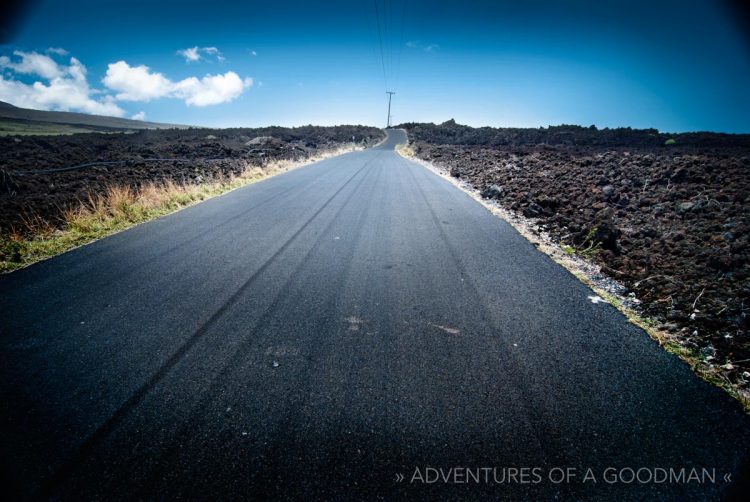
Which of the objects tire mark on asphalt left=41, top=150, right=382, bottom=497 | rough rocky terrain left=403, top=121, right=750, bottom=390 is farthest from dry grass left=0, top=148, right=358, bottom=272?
rough rocky terrain left=403, top=121, right=750, bottom=390

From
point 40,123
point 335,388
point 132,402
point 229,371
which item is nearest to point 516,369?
point 335,388

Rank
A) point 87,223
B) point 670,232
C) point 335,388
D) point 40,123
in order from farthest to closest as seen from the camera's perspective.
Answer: point 40,123, point 87,223, point 670,232, point 335,388

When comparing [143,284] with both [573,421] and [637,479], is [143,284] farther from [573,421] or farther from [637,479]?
[637,479]

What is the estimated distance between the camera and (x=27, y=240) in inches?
233

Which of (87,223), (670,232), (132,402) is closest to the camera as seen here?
(132,402)

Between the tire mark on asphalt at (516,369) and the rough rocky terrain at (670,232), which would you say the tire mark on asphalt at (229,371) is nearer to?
the tire mark on asphalt at (516,369)

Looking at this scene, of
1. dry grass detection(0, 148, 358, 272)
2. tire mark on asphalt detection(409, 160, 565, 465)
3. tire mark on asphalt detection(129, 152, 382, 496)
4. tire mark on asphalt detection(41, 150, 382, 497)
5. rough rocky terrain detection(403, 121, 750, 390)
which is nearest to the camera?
tire mark on asphalt detection(41, 150, 382, 497)

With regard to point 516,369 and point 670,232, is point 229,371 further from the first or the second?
point 670,232

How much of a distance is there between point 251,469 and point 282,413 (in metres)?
0.45

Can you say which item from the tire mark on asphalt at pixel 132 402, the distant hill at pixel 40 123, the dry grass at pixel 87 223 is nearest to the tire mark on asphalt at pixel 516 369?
the tire mark on asphalt at pixel 132 402

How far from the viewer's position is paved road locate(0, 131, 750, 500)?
207 centimetres

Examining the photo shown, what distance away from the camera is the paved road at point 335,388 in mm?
2070

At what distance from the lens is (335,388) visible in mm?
2736

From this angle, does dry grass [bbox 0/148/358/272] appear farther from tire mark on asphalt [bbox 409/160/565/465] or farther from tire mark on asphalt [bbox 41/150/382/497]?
tire mark on asphalt [bbox 409/160/565/465]
